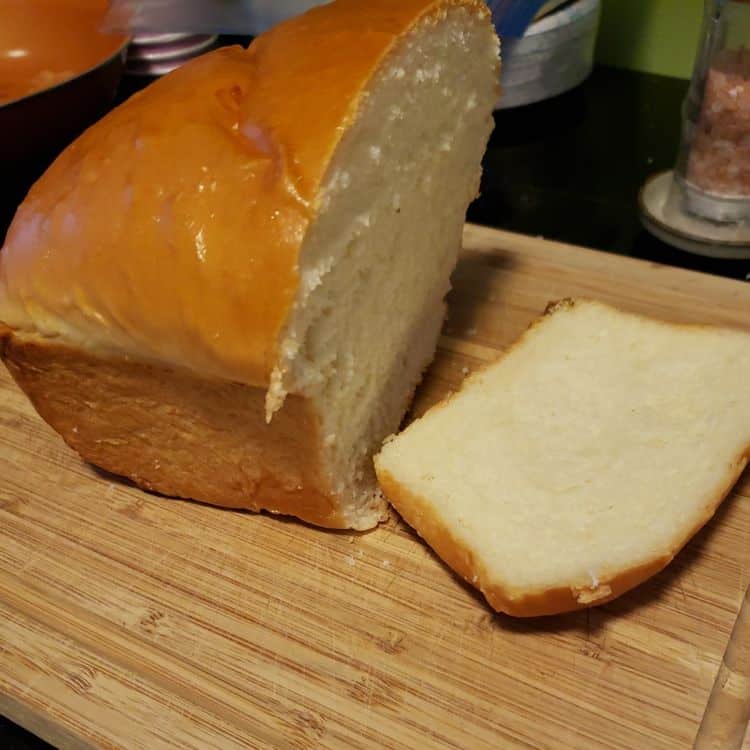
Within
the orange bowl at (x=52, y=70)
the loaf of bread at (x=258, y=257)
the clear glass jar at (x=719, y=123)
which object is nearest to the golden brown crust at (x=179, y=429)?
the loaf of bread at (x=258, y=257)

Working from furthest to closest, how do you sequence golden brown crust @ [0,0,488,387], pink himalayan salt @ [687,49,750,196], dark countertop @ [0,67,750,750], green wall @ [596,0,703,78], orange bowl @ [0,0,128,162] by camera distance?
green wall @ [596,0,703,78] → dark countertop @ [0,67,750,750] → orange bowl @ [0,0,128,162] → pink himalayan salt @ [687,49,750,196] → golden brown crust @ [0,0,488,387]

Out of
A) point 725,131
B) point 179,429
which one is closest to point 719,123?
point 725,131

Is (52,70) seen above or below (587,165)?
above

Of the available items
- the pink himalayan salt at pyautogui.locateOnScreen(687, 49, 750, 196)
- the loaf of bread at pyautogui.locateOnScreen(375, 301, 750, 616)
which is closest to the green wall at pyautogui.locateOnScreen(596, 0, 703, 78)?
the pink himalayan salt at pyautogui.locateOnScreen(687, 49, 750, 196)

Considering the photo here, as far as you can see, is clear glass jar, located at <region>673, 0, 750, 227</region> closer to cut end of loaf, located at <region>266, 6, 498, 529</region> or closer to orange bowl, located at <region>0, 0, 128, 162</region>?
cut end of loaf, located at <region>266, 6, 498, 529</region>

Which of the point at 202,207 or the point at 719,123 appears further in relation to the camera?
the point at 719,123

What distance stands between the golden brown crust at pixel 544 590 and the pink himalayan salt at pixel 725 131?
1053 mm

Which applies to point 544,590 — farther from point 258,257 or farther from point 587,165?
point 587,165

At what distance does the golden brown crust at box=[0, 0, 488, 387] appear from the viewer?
4.53 ft

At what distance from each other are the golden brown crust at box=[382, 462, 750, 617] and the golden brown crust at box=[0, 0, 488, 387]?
0.49 meters

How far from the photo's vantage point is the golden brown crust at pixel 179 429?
1.62 m

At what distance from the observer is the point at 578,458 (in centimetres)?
171

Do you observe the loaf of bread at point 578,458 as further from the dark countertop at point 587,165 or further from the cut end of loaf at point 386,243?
the dark countertop at point 587,165

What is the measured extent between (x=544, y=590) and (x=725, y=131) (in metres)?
1.51
